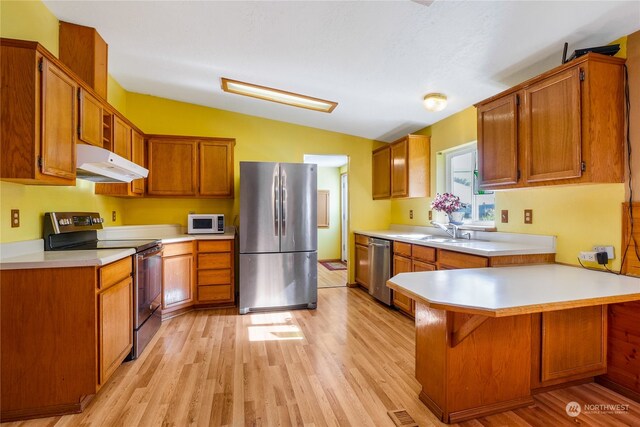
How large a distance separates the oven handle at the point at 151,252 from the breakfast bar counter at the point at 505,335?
210 cm

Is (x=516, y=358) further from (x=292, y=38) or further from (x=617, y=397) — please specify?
(x=292, y=38)

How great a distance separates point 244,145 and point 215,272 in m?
1.85

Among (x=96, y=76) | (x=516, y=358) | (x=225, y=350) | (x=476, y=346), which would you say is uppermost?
(x=96, y=76)

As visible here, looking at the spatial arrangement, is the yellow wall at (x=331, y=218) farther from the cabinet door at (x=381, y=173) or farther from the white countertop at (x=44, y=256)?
the white countertop at (x=44, y=256)

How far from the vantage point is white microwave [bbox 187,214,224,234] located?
12.5 ft

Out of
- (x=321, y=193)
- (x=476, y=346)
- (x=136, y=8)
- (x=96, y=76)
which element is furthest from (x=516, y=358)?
(x=321, y=193)

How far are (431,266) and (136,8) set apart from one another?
10.6ft

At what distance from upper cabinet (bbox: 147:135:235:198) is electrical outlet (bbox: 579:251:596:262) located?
3.59 metres

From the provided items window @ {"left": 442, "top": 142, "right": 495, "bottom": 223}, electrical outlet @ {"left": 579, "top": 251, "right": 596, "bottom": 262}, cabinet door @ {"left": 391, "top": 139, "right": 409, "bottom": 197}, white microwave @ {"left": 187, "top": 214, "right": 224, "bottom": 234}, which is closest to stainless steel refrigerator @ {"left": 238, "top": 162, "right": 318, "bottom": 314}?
white microwave @ {"left": 187, "top": 214, "right": 224, "bottom": 234}

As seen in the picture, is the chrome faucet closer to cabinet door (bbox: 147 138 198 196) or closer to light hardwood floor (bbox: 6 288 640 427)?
light hardwood floor (bbox: 6 288 640 427)

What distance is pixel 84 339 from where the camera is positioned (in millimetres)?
1816

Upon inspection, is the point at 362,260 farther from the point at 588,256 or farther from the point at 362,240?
the point at 588,256

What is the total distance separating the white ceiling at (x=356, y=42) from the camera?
1.82 metres

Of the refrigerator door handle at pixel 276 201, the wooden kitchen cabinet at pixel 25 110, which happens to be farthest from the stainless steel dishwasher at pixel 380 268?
the wooden kitchen cabinet at pixel 25 110
